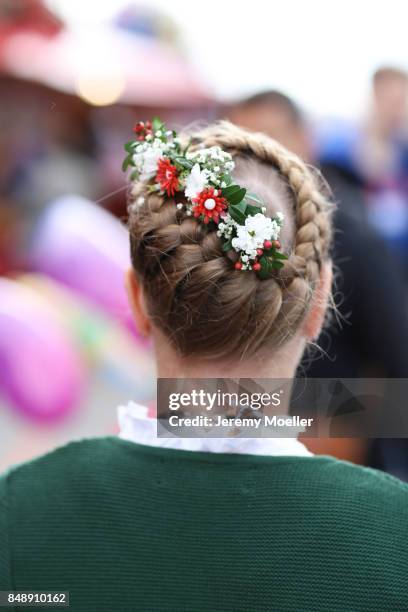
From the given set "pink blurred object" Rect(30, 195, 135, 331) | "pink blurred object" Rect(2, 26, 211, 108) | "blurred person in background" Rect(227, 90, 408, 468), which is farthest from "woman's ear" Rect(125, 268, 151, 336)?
"pink blurred object" Rect(2, 26, 211, 108)

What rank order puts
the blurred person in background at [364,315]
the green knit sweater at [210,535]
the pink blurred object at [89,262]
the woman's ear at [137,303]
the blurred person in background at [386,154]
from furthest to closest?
the blurred person in background at [386,154] < the pink blurred object at [89,262] < the blurred person in background at [364,315] < the woman's ear at [137,303] < the green knit sweater at [210,535]

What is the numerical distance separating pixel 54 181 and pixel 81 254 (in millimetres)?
1454

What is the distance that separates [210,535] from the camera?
101 cm

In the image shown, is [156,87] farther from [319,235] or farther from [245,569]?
[245,569]

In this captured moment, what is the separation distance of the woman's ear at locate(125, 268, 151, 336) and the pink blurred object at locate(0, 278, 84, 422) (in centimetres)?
112

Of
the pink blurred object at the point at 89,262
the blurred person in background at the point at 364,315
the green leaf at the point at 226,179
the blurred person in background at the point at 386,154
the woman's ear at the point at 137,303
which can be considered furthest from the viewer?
the blurred person in background at the point at 386,154

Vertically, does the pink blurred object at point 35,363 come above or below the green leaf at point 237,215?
below

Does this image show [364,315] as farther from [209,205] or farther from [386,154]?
[386,154]

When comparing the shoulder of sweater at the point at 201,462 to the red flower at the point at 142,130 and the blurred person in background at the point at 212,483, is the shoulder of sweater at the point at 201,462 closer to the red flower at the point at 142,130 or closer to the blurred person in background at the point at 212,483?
the blurred person in background at the point at 212,483

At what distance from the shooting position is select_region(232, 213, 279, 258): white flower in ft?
3.34

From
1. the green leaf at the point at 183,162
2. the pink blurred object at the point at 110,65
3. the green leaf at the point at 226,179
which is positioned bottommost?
the green leaf at the point at 226,179

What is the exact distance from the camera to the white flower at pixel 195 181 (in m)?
1.07

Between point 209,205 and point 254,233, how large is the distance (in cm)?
8

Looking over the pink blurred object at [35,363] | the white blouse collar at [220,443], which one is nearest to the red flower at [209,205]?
the white blouse collar at [220,443]
